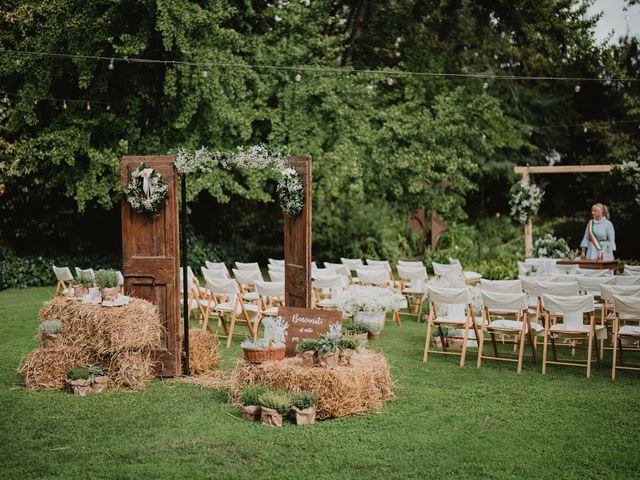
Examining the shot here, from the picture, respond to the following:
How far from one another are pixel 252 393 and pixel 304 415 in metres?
0.55

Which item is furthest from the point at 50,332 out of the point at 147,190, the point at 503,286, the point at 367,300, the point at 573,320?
the point at 573,320

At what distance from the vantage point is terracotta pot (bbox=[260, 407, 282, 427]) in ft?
21.6

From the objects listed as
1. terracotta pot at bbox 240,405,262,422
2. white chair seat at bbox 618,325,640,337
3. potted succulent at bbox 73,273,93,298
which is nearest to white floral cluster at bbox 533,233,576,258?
white chair seat at bbox 618,325,640,337

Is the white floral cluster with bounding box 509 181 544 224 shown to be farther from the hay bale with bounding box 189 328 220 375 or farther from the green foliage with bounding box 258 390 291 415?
the green foliage with bounding box 258 390 291 415

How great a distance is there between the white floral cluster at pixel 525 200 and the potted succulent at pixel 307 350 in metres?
10.1

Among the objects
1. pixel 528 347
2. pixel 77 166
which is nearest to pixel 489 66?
pixel 77 166

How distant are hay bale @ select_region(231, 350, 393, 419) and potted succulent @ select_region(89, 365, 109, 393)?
1500mm

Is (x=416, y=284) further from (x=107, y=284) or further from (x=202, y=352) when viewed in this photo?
(x=107, y=284)

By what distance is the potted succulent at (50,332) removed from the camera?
8.18 metres

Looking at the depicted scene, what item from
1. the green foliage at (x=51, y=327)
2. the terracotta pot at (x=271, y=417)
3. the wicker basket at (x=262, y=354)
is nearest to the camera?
the terracotta pot at (x=271, y=417)

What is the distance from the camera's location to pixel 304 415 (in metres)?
6.63

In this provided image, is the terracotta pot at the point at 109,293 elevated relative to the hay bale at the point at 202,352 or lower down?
elevated

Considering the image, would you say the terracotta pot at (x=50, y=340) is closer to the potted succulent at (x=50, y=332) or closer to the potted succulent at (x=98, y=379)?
the potted succulent at (x=50, y=332)

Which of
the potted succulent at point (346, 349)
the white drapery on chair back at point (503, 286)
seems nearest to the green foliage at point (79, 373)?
the potted succulent at point (346, 349)
